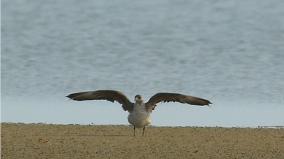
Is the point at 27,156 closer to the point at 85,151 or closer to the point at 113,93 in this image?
the point at 85,151

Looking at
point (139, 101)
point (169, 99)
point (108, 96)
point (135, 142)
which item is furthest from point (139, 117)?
point (135, 142)

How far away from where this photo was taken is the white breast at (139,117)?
20141 millimetres

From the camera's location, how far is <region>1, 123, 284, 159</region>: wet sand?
1734cm

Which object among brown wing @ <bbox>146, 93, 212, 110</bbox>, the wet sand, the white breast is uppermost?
brown wing @ <bbox>146, 93, 212, 110</bbox>

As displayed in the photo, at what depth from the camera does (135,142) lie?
1884 cm

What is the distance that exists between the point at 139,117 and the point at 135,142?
137 centimetres

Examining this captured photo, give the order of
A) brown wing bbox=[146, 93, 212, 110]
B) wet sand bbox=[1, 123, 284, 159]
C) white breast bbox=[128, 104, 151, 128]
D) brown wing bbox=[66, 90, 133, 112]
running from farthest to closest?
brown wing bbox=[66, 90, 133, 112] → brown wing bbox=[146, 93, 212, 110] → white breast bbox=[128, 104, 151, 128] → wet sand bbox=[1, 123, 284, 159]

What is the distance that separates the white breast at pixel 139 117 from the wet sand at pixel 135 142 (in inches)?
9.5

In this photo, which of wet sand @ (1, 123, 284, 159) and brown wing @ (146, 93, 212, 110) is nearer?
wet sand @ (1, 123, 284, 159)

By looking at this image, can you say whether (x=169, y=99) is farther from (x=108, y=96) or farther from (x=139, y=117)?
(x=108, y=96)

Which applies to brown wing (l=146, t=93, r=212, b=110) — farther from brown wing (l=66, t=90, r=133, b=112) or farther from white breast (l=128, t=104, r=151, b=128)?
brown wing (l=66, t=90, r=133, b=112)

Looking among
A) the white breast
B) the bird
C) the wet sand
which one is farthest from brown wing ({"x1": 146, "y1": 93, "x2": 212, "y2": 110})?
the wet sand

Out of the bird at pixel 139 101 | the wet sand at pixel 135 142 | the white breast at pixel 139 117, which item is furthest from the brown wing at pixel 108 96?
the wet sand at pixel 135 142

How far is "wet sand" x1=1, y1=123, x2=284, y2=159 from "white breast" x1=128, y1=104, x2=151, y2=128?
0.79 feet
